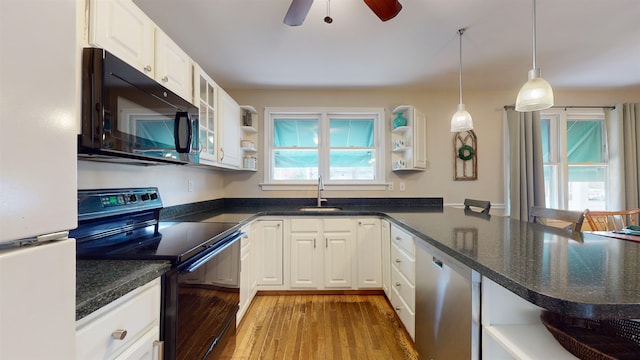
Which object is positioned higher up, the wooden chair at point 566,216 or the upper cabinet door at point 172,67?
the upper cabinet door at point 172,67

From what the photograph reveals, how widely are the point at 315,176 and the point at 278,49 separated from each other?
153 cm

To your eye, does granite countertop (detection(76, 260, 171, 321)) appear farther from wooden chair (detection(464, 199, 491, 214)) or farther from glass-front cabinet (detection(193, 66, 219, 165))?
wooden chair (detection(464, 199, 491, 214))

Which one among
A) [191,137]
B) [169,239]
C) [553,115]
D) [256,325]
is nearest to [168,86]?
[191,137]

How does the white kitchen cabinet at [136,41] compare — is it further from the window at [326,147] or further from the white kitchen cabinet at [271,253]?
the window at [326,147]

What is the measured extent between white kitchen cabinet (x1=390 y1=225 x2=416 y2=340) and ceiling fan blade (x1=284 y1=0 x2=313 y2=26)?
156 cm

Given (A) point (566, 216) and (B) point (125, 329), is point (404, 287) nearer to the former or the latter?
(A) point (566, 216)

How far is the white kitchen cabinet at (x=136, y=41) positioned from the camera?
105cm

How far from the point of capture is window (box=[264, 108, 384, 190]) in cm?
326

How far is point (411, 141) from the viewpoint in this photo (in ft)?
9.77

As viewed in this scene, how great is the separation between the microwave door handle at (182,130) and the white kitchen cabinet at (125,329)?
0.78 metres

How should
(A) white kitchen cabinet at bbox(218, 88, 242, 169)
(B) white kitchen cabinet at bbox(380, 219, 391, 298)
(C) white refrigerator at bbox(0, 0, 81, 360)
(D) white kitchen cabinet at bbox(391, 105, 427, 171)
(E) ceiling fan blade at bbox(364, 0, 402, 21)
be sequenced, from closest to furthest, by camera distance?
(C) white refrigerator at bbox(0, 0, 81, 360)
(E) ceiling fan blade at bbox(364, 0, 402, 21)
(A) white kitchen cabinet at bbox(218, 88, 242, 169)
(B) white kitchen cabinet at bbox(380, 219, 391, 298)
(D) white kitchen cabinet at bbox(391, 105, 427, 171)

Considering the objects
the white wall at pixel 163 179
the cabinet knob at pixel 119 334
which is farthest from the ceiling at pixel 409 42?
the cabinet knob at pixel 119 334

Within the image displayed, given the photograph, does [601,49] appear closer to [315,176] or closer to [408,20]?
[408,20]

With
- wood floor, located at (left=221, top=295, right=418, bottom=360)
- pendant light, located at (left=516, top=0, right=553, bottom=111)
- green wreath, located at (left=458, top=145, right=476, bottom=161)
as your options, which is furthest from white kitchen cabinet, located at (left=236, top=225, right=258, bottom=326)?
green wreath, located at (left=458, top=145, right=476, bottom=161)
